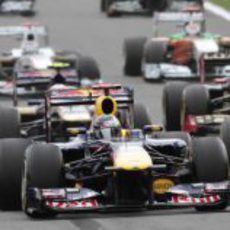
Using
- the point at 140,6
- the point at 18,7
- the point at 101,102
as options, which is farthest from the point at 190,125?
the point at 18,7

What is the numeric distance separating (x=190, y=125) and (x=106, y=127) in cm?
495

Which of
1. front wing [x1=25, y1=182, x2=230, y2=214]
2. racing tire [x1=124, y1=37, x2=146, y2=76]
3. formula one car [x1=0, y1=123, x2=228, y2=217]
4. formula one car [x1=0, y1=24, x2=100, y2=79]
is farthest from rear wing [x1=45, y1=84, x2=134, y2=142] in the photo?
racing tire [x1=124, y1=37, x2=146, y2=76]

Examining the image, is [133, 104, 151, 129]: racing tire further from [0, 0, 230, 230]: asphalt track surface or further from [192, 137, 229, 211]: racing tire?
[0, 0, 230, 230]: asphalt track surface

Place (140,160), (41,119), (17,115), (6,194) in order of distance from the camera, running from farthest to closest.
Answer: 1. (41,119)
2. (17,115)
3. (6,194)
4. (140,160)

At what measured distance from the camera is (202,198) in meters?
14.1

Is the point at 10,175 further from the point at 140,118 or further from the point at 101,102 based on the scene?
the point at 140,118

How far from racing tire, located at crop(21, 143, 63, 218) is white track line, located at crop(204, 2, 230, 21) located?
28.7m

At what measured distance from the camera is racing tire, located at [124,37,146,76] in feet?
96.1

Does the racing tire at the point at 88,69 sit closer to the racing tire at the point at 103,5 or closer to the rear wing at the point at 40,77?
the rear wing at the point at 40,77

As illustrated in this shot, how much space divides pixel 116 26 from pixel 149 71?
41.9 ft

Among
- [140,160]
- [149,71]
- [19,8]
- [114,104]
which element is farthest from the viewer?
[19,8]

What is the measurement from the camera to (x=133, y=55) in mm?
29391

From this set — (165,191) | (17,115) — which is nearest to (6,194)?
(165,191)

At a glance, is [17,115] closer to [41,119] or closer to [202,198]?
[41,119]
